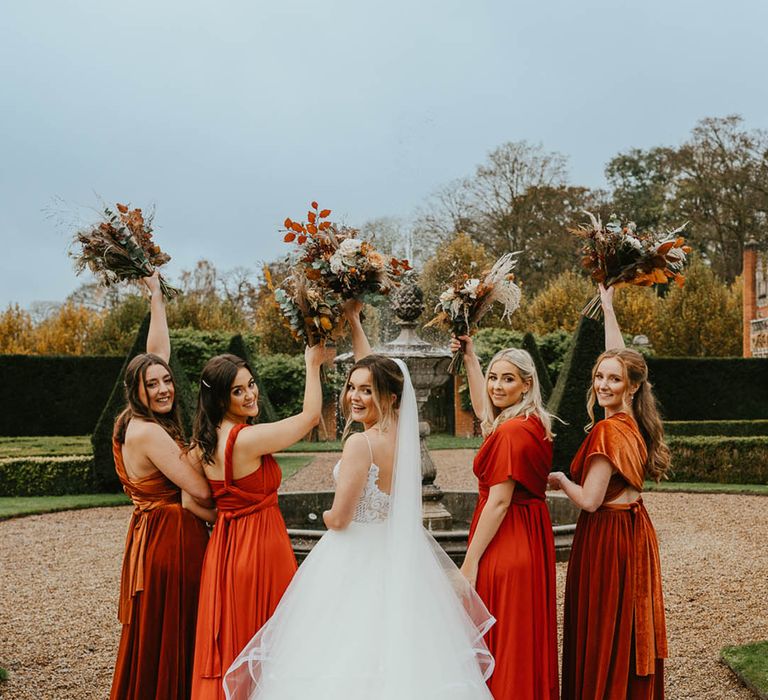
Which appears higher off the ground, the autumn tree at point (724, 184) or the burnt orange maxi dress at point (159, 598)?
the autumn tree at point (724, 184)

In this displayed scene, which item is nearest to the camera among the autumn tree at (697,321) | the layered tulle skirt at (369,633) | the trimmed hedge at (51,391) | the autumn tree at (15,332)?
the layered tulle skirt at (369,633)

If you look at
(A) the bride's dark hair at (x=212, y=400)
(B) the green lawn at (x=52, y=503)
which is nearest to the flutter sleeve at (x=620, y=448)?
(A) the bride's dark hair at (x=212, y=400)

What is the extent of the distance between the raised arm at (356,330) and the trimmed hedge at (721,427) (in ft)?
49.7

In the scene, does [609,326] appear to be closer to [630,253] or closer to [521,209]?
[630,253]

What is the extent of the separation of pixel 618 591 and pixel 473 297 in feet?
5.62

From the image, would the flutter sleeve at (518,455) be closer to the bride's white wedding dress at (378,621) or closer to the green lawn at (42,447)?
the bride's white wedding dress at (378,621)

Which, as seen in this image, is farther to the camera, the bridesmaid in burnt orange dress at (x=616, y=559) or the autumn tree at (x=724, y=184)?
the autumn tree at (x=724, y=184)

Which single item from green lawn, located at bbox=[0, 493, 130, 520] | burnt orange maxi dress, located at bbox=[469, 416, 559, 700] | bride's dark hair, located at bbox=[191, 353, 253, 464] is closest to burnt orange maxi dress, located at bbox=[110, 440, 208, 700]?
bride's dark hair, located at bbox=[191, 353, 253, 464]

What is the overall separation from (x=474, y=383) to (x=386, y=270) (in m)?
0.72

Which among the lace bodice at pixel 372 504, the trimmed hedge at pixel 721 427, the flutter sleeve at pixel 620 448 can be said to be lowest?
the trimmed hedge at pixel 721 427

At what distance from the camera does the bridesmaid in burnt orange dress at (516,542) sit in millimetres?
3365

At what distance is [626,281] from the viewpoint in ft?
14.5

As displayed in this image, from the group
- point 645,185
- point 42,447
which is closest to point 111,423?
point 42,447

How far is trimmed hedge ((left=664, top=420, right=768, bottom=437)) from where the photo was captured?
17.8 m
